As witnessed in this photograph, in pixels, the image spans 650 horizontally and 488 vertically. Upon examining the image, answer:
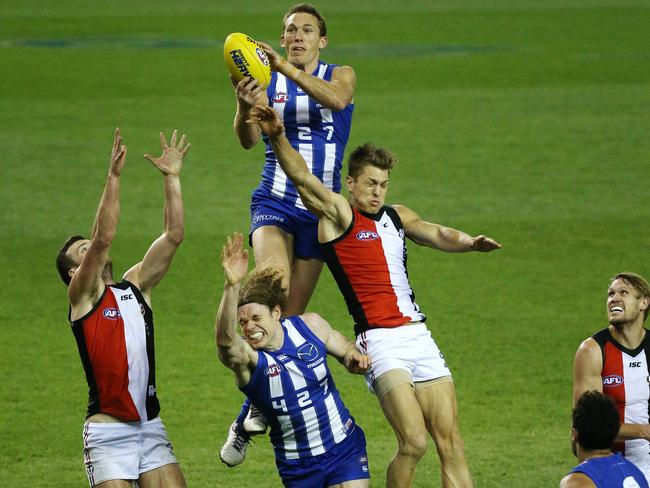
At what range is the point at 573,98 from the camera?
66.0 ft

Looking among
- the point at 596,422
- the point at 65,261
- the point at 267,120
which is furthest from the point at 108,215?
the point at 596,422

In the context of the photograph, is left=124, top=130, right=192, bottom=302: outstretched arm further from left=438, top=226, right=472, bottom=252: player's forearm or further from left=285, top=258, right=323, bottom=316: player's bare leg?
left=438, top=226, right=472, bottom=252: player's forearm

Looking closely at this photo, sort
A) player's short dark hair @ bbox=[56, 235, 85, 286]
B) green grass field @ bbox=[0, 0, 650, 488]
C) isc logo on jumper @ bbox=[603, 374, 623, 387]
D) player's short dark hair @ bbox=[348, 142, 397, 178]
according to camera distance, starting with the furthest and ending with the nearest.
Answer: green grass field @ bbox=[0, 0, 650, 488] → isc logo on jumper @ bbox=[603, 374, 623, 387] → player's short dark hair @ bbox=[348, 142, 397, 178] → player's short dark hair @ bbox=[56, 235, 85, 286]

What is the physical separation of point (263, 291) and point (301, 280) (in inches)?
49.4

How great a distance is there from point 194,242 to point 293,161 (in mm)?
7126

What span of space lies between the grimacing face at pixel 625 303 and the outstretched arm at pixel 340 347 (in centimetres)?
159

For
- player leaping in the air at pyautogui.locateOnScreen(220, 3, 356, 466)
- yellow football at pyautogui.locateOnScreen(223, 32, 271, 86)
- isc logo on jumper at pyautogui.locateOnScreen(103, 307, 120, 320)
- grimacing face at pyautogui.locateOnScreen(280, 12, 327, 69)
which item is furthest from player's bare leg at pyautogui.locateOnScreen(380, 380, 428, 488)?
grimacing face at pyautogui.locateOnScreen(280, 12, 327, 69)

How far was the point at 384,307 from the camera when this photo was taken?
7.22m

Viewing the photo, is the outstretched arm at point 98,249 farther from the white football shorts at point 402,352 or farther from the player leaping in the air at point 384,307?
the white football shorts at point 402,352

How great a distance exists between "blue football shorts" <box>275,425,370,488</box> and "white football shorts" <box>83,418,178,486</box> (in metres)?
0.76

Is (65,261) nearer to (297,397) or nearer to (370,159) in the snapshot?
(297,397)

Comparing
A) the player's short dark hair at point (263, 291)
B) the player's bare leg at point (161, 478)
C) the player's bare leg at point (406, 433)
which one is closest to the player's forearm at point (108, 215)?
the player's short dark hair at point (263, 291)

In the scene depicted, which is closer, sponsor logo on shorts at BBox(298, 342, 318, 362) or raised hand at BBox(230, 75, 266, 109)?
sponsor logo on shorts at BBox(298, 342, 318, 362)

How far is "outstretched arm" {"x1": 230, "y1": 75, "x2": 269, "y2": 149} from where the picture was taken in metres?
7.22
